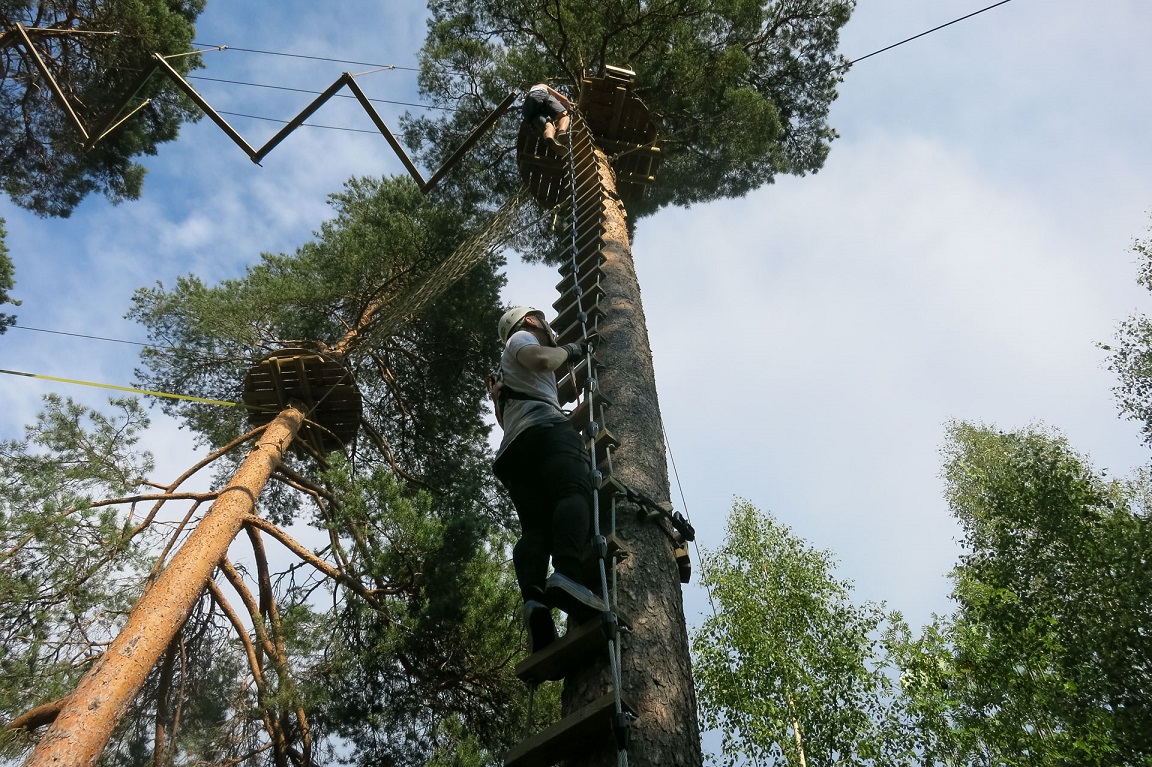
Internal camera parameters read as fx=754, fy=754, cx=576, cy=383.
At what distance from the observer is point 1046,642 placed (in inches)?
304

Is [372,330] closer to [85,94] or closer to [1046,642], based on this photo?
[85,94]

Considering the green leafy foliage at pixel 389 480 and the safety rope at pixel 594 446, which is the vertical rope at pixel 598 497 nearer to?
the safety rope at pixel 594 446

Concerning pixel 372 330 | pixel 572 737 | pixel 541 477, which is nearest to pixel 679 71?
pixel 372 330

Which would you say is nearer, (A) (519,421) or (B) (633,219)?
(A) (519,421)

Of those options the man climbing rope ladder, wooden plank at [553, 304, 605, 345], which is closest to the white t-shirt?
the man climbing rope ladder

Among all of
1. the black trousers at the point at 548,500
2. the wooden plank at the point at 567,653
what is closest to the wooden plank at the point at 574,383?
the black trousers at the point at 548,500

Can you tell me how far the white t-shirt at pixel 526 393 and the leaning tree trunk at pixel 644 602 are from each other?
13.6 inches

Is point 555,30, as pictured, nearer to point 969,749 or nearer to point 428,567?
point 428,567

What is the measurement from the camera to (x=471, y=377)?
8.72 metres

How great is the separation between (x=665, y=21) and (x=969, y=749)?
8.42 m

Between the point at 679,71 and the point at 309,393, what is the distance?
5.03m

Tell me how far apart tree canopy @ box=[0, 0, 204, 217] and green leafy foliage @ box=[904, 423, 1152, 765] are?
11.6 m

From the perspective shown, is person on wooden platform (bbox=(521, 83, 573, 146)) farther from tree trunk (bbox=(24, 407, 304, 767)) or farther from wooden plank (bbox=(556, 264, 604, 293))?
tree trunk (bbox=(24, 407, 304, 767))

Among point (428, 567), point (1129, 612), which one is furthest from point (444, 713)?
point (1129, 612)
